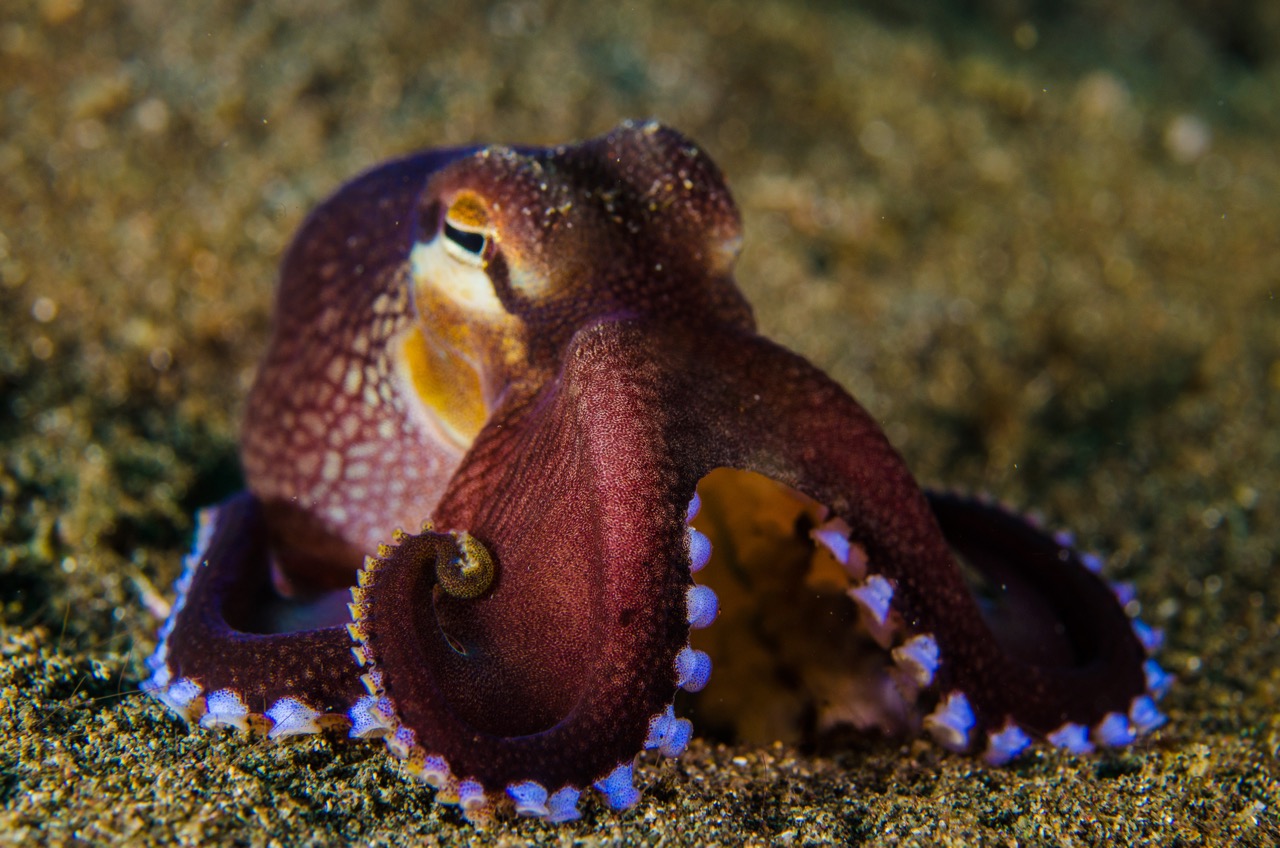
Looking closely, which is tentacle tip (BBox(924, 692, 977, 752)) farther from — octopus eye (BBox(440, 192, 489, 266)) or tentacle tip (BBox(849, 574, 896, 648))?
octopus eye (BBox(440, 192, 489, 266))

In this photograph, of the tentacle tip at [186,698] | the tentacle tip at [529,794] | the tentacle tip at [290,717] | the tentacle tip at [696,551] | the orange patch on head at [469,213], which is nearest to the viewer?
the tentacle tip at [529,794]

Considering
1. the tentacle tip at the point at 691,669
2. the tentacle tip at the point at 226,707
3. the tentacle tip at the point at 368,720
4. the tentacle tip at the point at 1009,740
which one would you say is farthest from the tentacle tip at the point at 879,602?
the tentacle tip at the point at 226,707

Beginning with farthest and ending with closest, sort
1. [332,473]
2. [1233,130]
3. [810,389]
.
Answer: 1. [1233,130]
2. [332,473]
3. [810,389]

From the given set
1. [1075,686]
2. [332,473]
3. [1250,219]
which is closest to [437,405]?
[332,473]

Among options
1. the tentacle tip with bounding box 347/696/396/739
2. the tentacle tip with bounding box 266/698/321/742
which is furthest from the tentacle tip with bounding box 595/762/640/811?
the tentacle tip with bounding box 266/698/321/742

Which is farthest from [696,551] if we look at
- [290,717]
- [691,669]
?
[290,717]

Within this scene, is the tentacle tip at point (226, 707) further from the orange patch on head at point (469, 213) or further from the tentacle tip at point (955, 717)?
the tentacle tip at point (955, 717)

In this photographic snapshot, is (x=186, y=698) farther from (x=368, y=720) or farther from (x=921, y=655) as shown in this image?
(x=921, y=655)

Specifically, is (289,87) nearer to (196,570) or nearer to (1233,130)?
(196,570)
